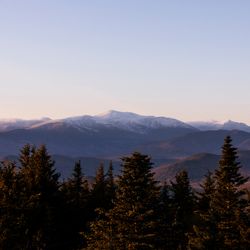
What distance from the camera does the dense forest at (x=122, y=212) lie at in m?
31.5

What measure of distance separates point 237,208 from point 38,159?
2021 centimetres

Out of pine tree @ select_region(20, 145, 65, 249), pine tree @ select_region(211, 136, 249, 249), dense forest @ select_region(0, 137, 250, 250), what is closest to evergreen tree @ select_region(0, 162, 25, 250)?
dense forest @ select_region(0, 137, 250, 250)

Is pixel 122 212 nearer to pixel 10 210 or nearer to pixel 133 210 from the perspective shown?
pixel 133 210

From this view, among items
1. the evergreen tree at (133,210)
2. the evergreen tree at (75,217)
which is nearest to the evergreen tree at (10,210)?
the evergreen tree at (133,210)

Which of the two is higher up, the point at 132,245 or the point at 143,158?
the point at 143,158

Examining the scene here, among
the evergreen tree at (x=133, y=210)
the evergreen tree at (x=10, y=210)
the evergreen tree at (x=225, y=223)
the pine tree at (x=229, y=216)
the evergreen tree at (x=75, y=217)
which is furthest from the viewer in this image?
the evergreen tree at (x=75, y=217)

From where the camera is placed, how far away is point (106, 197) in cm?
6769

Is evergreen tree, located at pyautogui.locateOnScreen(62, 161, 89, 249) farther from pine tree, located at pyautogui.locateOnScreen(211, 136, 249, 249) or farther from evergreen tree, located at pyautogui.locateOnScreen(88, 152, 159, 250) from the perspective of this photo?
evergreen tree, located at pyautogui.locateOnScreen(88, 152, 159, 250)

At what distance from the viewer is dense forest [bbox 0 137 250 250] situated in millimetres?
31547

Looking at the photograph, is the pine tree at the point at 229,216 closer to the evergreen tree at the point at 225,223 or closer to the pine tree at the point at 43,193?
the evergreen tree at the point at 225,223

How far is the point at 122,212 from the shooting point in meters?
31.7

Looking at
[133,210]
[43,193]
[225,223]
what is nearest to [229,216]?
[225,223]

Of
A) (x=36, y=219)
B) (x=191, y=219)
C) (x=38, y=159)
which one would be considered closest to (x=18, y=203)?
(x=36, y=219)

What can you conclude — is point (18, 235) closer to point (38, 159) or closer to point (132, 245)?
point (132, 245)
